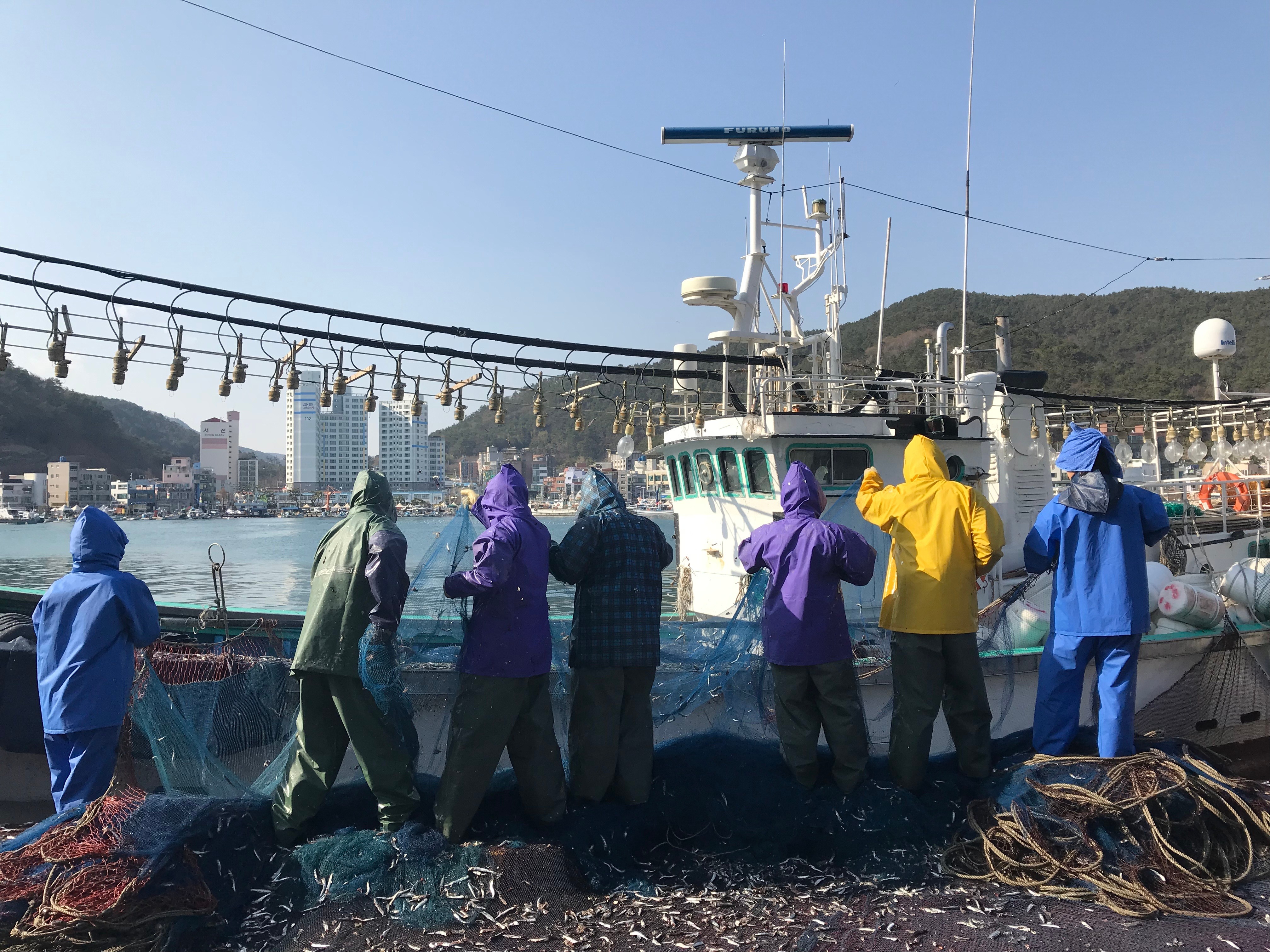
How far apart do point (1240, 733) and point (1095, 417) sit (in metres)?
5.75

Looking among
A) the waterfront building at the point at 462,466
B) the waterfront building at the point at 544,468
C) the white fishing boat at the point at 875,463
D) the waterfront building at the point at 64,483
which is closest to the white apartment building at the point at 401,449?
the waterfront building at the point at 462,466

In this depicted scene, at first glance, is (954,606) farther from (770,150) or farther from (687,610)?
(770,150)

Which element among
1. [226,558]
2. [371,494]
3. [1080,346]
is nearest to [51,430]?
[226,558]

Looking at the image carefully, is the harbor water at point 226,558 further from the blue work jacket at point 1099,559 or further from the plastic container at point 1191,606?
the plastic container at point 1191,606

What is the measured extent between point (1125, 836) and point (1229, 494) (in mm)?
13326

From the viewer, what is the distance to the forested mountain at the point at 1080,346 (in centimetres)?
3738

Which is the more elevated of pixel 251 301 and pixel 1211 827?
pixel 251 301

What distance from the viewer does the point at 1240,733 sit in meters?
7.49

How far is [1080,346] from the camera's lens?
58.8m

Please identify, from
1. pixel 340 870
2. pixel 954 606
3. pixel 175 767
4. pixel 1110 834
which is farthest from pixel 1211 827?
pixel 175 767

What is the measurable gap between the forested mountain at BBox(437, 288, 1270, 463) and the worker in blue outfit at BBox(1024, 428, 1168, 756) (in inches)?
749

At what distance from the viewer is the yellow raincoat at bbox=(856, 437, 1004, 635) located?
414 centimetres

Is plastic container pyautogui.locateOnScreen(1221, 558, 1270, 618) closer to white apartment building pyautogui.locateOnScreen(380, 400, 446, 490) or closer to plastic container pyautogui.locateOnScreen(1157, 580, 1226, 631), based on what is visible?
plastic container pyautogui.locateOnScreen(1157, 580, 1226, 631)

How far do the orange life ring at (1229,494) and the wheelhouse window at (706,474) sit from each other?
808 centimetres
